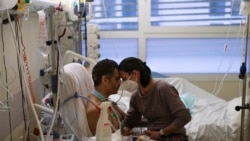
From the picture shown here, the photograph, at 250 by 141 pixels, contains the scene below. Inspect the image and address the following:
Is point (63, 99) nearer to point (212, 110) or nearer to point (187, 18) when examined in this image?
point (212, 110)

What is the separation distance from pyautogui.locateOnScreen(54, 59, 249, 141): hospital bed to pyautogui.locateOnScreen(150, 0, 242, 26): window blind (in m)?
1.04

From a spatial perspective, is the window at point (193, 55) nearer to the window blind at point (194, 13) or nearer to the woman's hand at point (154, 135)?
the window blind at point (194, 13)

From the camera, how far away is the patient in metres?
2.06

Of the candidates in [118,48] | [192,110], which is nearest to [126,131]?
[192,110]

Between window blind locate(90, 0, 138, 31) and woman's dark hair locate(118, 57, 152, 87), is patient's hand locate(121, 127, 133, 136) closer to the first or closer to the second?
woman's dark hair locate(118, 57, 152, 87)

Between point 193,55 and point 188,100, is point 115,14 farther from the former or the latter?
point 188,100

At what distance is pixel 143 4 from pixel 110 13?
1.66 feet

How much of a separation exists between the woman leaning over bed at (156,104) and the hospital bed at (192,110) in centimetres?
29

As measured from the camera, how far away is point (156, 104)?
2.12 m

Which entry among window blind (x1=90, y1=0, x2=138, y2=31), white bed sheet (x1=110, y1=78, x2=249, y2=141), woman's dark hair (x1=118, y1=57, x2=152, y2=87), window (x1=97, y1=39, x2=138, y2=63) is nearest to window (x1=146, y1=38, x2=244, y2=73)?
window (x1=97, y1=39, x2=138, y2=63)

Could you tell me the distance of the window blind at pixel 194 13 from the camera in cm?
424

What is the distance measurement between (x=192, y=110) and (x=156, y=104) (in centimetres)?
121

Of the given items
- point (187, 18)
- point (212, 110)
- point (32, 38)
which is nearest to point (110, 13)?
point (187, 18)

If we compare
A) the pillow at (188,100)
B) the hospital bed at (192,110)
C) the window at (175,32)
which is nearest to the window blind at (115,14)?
the window at (175,32)
